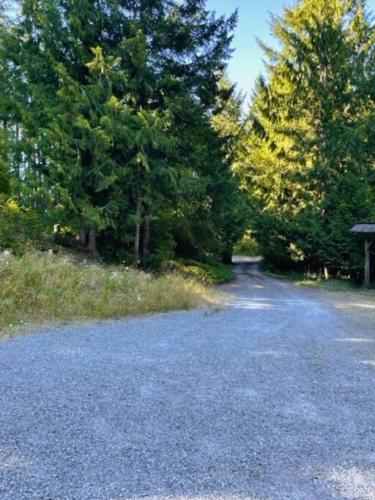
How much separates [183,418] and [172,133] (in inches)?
499

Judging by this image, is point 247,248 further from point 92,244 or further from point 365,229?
point 92,244

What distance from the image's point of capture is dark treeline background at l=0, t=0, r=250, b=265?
11938 millimetres

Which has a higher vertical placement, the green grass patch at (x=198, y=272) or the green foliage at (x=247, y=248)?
the green foliage at (x=247, y=248)

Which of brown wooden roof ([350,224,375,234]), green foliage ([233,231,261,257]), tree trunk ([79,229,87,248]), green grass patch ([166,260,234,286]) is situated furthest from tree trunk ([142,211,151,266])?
green foliage ([233,231,261,257])

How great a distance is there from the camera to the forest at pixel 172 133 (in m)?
12.1

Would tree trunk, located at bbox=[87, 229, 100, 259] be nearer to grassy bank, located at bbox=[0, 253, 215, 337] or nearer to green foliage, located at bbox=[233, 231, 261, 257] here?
grassy bank, located at bbox=[0, 253, 215, 337]

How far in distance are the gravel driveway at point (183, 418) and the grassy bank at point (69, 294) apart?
3.81 feet

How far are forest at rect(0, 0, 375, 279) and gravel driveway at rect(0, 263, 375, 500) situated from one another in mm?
6495

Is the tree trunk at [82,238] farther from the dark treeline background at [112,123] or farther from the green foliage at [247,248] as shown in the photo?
the green foliage at [247,248]

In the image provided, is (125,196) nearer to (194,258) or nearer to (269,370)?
(194,258)

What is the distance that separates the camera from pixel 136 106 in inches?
554

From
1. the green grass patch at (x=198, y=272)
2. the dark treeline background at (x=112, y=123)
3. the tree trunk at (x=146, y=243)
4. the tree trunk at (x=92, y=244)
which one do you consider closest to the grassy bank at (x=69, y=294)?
the dark treeline background at (x=112, y=123)

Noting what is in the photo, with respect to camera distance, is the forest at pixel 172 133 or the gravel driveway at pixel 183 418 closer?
the gravel driveway at pixel 183 418

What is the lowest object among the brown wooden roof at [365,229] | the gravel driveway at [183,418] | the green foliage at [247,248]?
the gravel driveway at [183,418]
